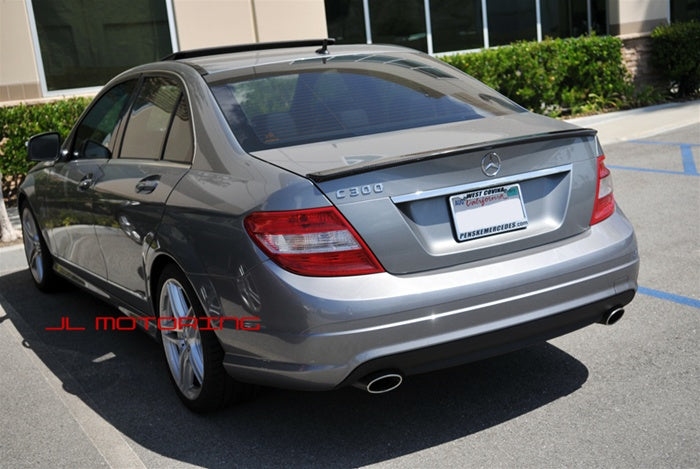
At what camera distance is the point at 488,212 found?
3.56 metres

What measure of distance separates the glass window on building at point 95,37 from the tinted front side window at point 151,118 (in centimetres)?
705

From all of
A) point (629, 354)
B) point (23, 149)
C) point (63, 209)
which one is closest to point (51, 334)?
point (63, 209)

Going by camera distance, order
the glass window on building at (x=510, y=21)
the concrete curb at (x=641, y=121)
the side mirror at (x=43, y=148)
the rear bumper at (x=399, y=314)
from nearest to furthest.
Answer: the rear bumper at (x=399, y=314), the side mirror at (x=43, y=148), the concrete curb at (x=641, y=121), the glass window on building at (x=510, y=21)

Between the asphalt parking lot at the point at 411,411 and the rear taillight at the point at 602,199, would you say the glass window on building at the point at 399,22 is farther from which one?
the rear taillight at the point at 602,199

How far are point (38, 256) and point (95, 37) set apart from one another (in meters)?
5.78

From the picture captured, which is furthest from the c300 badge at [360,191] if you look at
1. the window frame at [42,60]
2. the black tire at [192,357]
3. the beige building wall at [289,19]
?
the beige building wall at [289,19]

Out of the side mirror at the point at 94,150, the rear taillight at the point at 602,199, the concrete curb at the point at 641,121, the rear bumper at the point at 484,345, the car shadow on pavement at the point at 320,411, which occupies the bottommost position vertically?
the concrete curb at the point at 641,121

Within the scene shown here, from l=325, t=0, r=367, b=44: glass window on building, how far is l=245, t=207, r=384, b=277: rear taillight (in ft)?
36.0

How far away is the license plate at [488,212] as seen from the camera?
11.5 ft

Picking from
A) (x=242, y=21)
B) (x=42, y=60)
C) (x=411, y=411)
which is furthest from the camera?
(x=242, y=21)

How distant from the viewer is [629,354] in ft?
14.7

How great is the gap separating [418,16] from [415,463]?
1223cm

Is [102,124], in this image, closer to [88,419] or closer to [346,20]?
[88,419]

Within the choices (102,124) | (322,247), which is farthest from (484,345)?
(102,124)
